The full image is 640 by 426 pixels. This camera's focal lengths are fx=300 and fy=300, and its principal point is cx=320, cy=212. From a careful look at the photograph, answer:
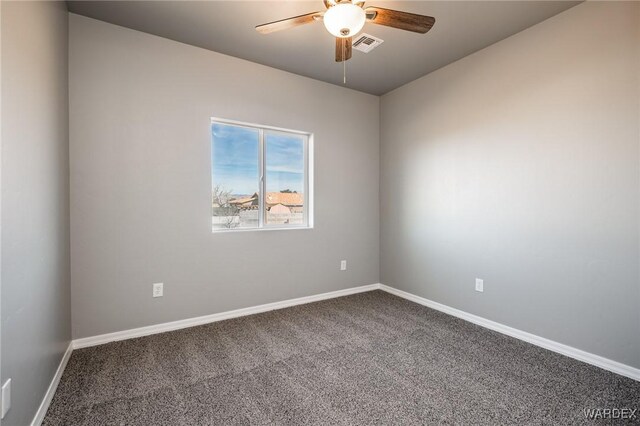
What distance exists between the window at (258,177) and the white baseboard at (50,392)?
1439mm

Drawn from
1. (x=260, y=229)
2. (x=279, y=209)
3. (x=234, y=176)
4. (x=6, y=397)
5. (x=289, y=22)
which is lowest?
(x=6, y=397)

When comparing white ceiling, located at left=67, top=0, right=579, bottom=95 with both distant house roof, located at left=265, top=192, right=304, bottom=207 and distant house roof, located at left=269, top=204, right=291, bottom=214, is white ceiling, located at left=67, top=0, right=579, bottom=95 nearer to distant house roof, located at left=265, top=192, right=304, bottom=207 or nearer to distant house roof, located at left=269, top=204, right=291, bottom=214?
distant house roof, located at left=265, top=192, right=304, bottom=207

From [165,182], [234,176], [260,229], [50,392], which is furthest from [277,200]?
[50,392]

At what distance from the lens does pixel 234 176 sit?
311cm

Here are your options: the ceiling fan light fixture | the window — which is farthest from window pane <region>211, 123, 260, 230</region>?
the ceiling fan light fixture

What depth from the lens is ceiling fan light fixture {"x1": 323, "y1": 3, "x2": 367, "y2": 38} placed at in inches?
63.8

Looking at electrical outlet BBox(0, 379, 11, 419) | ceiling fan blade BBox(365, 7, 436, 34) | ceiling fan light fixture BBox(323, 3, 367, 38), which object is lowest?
electrical outlet BBox(0, 379, 11, 419)

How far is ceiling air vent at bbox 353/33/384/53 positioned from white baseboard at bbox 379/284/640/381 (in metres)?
2.67

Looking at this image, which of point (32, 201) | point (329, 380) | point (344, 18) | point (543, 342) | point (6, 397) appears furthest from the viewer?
point (543, 342)

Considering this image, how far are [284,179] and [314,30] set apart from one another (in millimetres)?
1512

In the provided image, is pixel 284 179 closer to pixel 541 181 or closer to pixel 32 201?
pixel 32 201

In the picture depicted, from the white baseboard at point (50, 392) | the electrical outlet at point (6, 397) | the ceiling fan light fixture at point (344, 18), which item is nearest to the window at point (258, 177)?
the white baseboard at point (50, 392)

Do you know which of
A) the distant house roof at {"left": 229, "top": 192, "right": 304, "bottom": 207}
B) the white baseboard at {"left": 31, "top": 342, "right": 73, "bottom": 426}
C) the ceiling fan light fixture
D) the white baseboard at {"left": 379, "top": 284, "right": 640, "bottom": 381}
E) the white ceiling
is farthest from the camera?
the distant house roof at {"left": 229, "top": 192, "right": 304, "bottom": 207}

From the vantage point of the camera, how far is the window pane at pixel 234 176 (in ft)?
9.87
